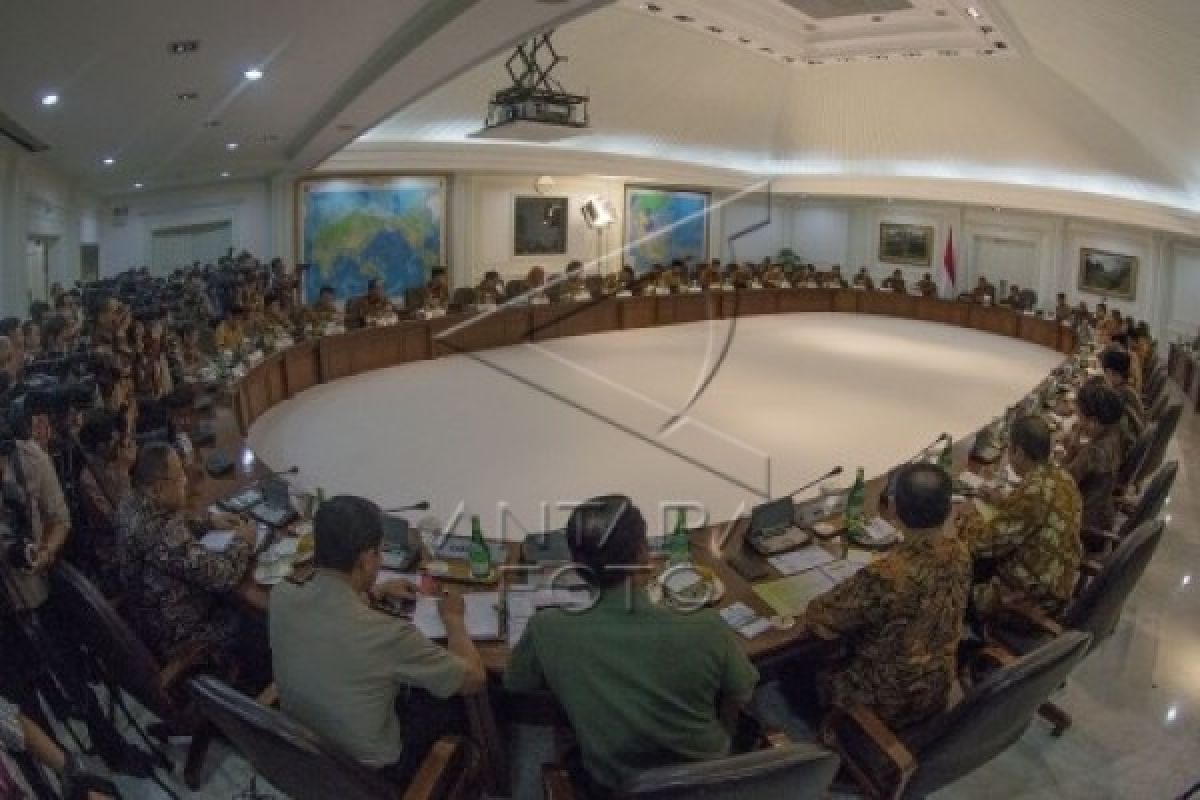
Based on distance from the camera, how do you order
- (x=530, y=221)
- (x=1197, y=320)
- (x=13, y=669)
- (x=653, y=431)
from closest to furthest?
1. (x=13, y=669)
2. (x=653, y=431)
3. (x=1197, y=320)
4. (x=530, y=221)

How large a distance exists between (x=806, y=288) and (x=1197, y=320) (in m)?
6.02

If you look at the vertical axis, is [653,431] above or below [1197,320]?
below

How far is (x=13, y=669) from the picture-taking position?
116 inches

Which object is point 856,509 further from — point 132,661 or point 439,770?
point 132,661

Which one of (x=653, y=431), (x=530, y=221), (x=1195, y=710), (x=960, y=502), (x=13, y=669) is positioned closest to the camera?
(x=13, y=669)

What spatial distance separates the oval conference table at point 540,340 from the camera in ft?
9.43

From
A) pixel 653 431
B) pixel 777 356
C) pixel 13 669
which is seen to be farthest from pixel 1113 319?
pixel 13 669

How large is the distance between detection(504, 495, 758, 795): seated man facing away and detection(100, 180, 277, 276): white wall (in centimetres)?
1244

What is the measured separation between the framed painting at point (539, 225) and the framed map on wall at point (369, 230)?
152cm

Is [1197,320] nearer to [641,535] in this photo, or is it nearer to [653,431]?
[653,431]

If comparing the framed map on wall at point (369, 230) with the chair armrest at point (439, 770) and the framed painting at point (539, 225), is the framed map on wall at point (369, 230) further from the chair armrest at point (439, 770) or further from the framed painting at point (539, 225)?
the chair armrest at point (439, 770)

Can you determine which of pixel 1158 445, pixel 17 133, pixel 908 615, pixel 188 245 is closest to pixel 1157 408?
pixel 1158 445

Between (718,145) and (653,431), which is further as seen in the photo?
(718,145)

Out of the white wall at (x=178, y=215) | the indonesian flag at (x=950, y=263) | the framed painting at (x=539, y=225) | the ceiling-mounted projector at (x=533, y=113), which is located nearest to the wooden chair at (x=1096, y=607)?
the ceiling-mounted projector at (x=533, y=113)
